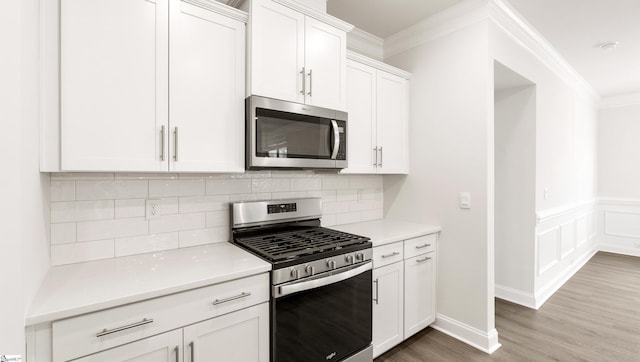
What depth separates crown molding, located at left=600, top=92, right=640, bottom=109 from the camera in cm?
511

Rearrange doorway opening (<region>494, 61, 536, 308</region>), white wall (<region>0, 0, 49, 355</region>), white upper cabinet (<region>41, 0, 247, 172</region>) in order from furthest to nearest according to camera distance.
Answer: doorway opening (<region>494, 61, 536, 308</region>)
white upper cabinet (<region>41, 0, 247, 172</region>)
white wall (<region>0, 0, 49, 355</region>)

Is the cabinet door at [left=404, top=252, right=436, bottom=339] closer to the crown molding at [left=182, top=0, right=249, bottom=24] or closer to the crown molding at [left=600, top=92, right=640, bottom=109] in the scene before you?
the crown molding at [left=182, top=0, right=249, bottom=24]

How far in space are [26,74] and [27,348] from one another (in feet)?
3.14

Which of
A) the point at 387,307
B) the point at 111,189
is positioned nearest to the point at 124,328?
the point at 111,189

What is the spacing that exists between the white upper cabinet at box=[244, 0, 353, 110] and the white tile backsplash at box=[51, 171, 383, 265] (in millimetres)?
677

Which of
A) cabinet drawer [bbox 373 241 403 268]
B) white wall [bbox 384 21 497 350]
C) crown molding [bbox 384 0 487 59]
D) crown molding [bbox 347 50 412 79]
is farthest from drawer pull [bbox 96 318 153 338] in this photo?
crown molding [bbox 384 0 487 59]

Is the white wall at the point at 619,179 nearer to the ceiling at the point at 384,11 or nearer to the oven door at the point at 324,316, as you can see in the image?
the ceiling at the point at 384,11

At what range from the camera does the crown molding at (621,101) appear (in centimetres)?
511

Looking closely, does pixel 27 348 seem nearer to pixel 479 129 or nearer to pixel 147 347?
pixel 147 347

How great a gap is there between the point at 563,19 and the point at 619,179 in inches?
169

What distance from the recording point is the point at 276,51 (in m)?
1.92

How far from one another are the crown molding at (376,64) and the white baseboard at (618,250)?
5.55 metres

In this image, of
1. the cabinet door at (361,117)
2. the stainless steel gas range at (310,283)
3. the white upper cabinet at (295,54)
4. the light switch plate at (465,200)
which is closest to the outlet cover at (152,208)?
the stainless steel gas range at (310,283)

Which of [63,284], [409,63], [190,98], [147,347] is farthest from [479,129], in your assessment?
[63,284]
